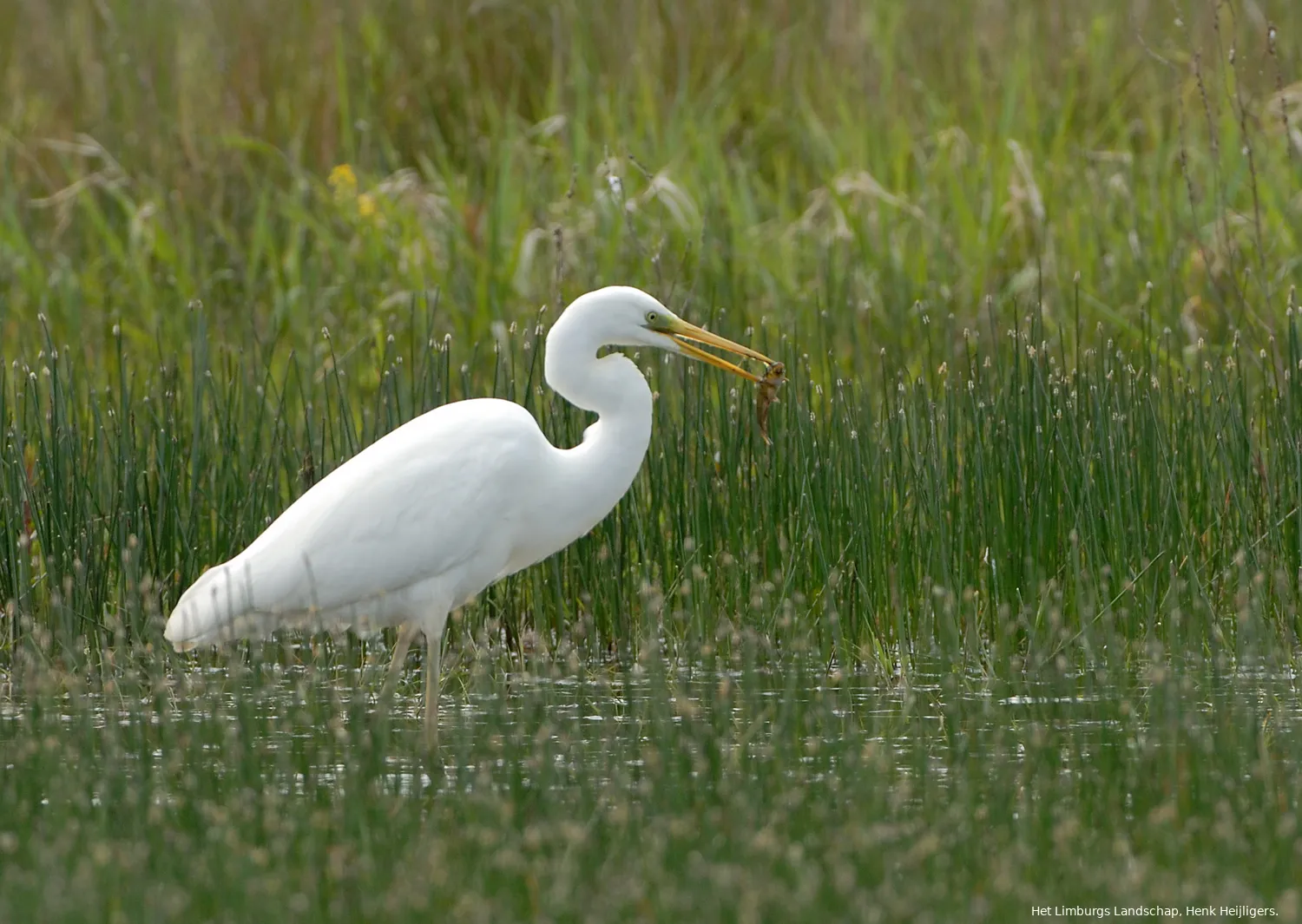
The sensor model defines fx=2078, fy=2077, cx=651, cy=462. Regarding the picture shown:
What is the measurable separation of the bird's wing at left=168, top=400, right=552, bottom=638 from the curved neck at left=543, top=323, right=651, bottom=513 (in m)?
0.14

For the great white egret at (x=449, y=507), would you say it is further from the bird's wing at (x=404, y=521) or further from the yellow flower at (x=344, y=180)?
the yellow flower at (x=344, y=180)

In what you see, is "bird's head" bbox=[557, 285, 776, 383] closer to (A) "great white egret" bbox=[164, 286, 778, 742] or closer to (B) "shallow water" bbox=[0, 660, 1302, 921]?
(A) "great white egret" bbox=[164, 286, 778, 742]

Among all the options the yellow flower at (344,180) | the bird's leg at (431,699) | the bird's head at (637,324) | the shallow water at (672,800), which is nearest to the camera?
the shallow water at (672,800)

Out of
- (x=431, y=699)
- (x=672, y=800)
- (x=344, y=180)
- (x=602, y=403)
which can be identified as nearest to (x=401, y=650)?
(x=431, y=699)

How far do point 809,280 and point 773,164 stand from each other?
1509 mm

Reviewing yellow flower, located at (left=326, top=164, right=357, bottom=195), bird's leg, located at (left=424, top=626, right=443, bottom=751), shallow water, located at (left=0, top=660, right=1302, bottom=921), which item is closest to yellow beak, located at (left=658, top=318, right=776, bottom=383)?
shallow water, located at (left=0, top=660, right=1302, bottom=921)

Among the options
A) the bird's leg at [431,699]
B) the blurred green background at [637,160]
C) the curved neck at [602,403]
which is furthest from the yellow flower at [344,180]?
the bird's leg at [431,699]

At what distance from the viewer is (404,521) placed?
508cm

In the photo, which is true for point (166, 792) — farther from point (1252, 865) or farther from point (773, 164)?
point (773, 164)

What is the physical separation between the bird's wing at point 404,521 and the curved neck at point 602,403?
0.45ft

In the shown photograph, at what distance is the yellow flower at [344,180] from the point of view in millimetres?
8812

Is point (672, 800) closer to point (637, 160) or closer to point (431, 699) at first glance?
point (431, 699)

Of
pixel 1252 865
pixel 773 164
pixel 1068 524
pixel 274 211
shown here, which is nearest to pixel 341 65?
pixel 274 211

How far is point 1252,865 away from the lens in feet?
11.6
